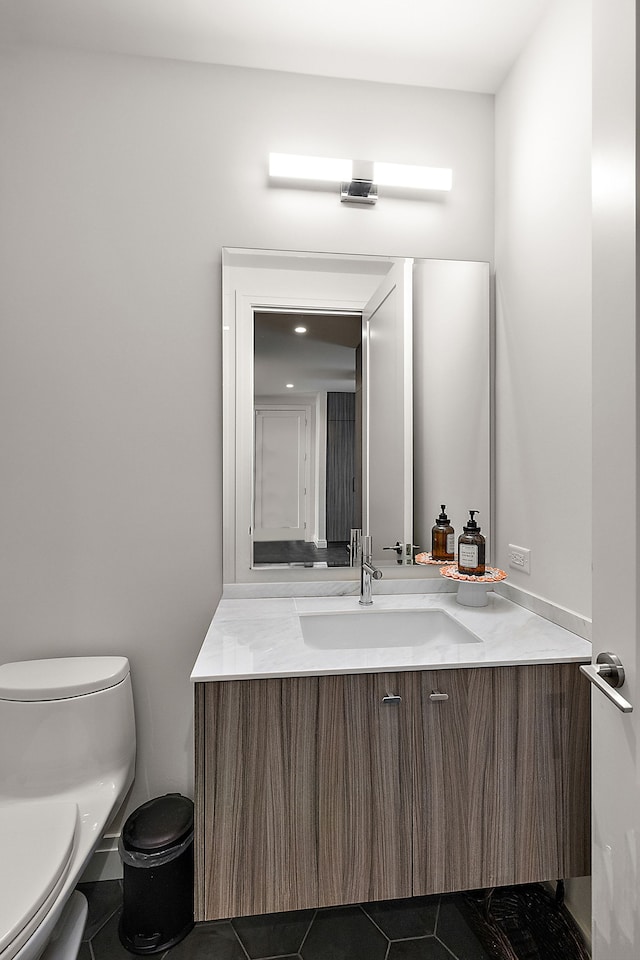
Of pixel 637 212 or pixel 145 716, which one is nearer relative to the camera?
pixel 637 212

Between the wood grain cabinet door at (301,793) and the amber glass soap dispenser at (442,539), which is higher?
the amber glass soap dispenser at (442,539)

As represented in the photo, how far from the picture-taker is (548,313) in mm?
1585

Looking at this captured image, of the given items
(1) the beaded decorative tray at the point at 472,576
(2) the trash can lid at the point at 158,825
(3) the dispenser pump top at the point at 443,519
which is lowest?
(2) the trash can lid at the point at 158,825

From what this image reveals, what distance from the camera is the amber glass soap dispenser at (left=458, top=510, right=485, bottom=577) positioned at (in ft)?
5.62

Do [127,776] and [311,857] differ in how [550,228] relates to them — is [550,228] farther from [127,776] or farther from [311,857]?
[127,776]

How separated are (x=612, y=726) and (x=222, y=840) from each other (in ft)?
2.67

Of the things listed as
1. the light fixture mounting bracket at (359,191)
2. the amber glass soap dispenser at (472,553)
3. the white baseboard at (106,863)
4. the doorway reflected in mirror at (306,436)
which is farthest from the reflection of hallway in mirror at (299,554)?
the light fixture mounting bracket at (359,191)

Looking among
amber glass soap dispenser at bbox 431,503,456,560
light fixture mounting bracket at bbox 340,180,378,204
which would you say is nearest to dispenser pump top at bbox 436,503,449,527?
amber glass soap dispenser at bbox 431,503,456,560

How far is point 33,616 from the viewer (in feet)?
5.64

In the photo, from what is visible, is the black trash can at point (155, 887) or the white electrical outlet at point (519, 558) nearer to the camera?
the black trash can at point (155, 887)

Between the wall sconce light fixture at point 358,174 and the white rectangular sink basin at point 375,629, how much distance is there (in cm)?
130

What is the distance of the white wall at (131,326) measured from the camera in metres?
1.71

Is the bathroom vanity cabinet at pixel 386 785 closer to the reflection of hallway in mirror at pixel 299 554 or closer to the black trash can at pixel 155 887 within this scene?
the black trash can at pixel 155 887

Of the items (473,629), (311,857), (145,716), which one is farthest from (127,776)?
(473,629)
